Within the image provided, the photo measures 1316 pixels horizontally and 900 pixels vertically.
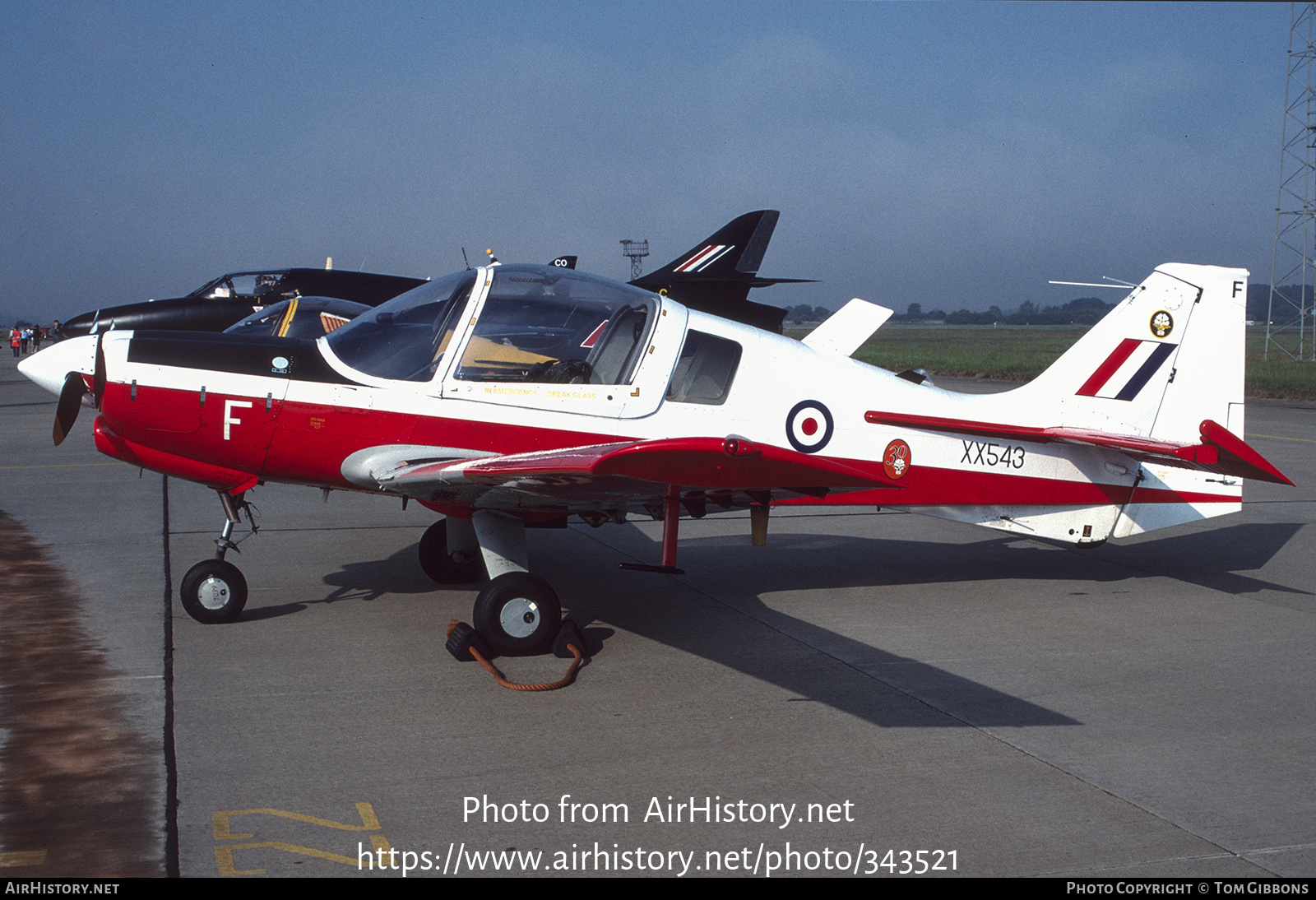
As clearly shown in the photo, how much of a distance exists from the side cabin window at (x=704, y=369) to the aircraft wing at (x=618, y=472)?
2.78 ft

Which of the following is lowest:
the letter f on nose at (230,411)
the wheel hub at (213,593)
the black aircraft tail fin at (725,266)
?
the wheel hub at (213,593)

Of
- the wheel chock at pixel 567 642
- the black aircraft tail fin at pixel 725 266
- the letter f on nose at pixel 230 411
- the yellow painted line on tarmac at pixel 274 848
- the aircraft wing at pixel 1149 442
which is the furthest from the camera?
the black aircraft tail fin at pixel 725 266

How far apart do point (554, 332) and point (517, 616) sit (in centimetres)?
171

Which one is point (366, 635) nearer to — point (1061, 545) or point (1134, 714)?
point (1134, 714)

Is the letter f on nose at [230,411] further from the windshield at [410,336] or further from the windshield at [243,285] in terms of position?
the windshield at [243,285]

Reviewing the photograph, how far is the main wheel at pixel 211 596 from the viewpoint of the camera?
6.40 m

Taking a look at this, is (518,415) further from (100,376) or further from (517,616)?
(100,376)

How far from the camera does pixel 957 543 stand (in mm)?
9461

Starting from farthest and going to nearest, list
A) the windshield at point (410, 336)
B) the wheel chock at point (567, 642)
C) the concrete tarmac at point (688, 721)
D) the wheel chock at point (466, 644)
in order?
the windshield at point (410, 336) → the wheel chock at point (567, 642) → the wheel chock at point (466, 644) → the concrete tarmac at point (688, 721)

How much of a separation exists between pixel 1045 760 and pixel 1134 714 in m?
0.89

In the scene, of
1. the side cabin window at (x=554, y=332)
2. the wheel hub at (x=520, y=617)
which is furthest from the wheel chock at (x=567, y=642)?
the side cabin window at (x=554, y=332)

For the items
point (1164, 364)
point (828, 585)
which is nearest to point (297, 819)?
Result: point (828, 585)

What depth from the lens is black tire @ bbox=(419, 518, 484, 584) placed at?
24.9 ft

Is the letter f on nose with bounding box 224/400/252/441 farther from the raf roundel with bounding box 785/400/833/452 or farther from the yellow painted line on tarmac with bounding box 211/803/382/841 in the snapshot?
the raf roundel with bounding box 785/400/833/452
